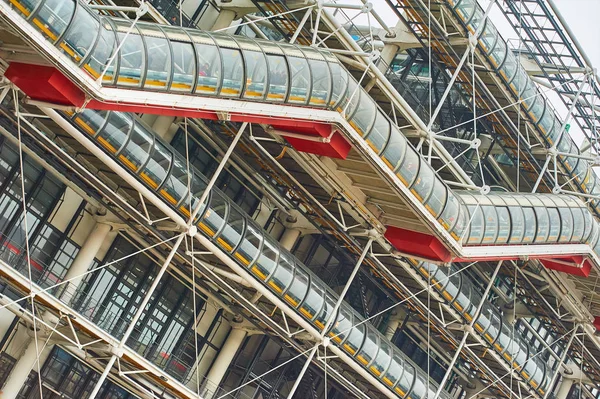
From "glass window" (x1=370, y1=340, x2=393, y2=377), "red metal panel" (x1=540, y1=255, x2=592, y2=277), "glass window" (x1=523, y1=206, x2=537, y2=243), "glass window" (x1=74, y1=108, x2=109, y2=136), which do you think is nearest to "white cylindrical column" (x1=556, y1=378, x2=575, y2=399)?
"red metal panel" (x1=540, y1=255, x2=592, y2=277)

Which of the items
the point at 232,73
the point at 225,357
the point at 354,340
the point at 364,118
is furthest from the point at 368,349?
the point at 232,73

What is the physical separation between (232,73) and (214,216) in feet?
12.5

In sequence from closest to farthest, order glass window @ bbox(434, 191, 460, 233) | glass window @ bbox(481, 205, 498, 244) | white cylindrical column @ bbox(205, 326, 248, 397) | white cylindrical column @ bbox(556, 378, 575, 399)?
glass window @ bbox(434, 191, 460, 233), glass window @ bbox(481, 205, 498, 244), white cylindrical column @ bbox(205, 326, 248, 397), white cylindrical column @ bbox(556, 378, 575, 399)

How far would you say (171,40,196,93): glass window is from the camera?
18.8 m

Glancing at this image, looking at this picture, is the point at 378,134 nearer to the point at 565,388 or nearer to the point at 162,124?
the point at 162,124

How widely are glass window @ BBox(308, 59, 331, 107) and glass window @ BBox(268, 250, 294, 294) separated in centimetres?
419

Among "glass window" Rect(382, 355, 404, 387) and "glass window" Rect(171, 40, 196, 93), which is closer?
"glass window" Rect(171, 40, 196, 93)

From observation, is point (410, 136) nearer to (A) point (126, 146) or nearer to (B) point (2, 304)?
(A) point (126, 146)

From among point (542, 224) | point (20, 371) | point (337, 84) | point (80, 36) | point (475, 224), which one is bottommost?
point (20, 371)

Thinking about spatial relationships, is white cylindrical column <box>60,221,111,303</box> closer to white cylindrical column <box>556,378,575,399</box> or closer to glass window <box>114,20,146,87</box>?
glass window <box>114,20,146,87</box>

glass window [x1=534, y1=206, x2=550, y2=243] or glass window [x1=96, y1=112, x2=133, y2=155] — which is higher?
glass window [x1=534, y1=206, x2=550, y2=243]

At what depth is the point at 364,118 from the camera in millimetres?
22078

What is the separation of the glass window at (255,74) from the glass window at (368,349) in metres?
8.28

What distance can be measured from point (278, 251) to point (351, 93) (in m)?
4.08
